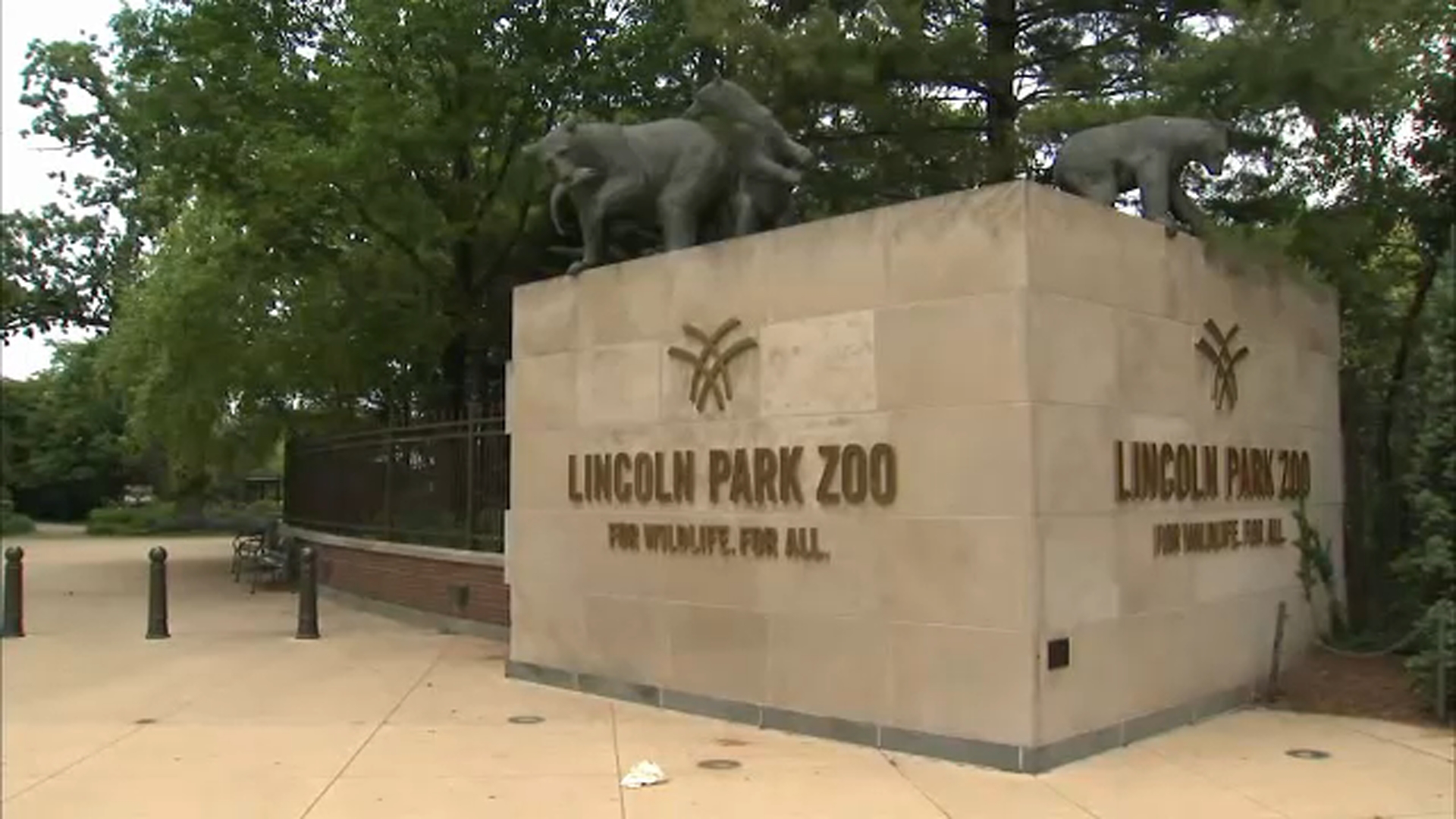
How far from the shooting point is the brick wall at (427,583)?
46.2ft

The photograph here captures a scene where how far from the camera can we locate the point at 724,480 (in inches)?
364

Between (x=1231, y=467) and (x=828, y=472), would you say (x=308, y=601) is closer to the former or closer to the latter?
(x=828, y=472)

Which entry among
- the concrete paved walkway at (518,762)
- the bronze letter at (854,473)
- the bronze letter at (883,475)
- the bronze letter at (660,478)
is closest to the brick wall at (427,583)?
the concrete paved walkway at (518,762)

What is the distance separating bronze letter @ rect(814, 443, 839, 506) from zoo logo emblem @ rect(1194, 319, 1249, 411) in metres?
2.72

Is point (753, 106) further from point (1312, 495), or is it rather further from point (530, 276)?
point (530, 276)

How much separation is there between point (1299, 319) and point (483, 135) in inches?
434

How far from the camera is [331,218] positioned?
57.7ft

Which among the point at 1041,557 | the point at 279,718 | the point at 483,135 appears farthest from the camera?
the point at 483,135

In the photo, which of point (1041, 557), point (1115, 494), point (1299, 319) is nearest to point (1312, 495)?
point (1299, 319)

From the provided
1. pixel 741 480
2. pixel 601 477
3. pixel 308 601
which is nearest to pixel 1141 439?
pixel 741 480

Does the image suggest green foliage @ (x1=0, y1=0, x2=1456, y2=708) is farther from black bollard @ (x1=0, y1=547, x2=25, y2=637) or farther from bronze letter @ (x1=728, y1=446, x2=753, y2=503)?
black bollard @ (x1=0, y1=547, x2=25, y2=637)

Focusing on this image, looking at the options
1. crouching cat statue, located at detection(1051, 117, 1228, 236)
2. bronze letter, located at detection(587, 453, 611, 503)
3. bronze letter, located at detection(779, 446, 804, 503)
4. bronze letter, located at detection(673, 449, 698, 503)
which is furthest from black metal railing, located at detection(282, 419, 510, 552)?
crouching cat statue, located at detection(1051, 117, 1228, 236)

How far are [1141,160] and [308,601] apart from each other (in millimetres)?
9827

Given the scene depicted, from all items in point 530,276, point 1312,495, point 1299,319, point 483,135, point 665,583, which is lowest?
point 665,583
